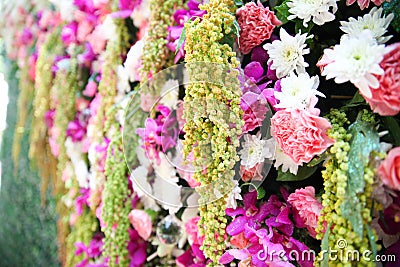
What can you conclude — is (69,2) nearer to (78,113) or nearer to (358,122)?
(78,113)

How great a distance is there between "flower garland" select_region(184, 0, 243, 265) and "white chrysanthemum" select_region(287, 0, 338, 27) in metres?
0.12

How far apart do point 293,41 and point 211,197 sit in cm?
35

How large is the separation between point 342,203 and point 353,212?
2 cm

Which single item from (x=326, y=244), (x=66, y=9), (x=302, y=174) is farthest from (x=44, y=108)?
(x=326, y=244)

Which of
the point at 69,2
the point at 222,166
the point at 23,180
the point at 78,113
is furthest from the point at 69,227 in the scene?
the point at 222,166

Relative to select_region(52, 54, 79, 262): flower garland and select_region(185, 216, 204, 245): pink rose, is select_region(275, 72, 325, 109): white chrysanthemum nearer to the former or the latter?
select_region(185, 216, 204, 245): pink rose

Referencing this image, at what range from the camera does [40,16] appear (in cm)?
170

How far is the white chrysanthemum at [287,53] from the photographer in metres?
0.79

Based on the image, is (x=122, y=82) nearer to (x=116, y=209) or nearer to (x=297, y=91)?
(x=116, y=209)

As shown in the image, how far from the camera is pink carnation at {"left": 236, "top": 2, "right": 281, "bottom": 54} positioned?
837mm

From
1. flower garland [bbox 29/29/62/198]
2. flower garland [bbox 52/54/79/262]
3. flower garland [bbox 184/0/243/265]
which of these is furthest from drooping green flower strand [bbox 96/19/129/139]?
flower garland [bbox 184/0/243/265]

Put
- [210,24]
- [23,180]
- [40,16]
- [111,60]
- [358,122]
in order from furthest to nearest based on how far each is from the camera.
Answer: [23,180], [40,16], [111,60], [210,24], [358,122]

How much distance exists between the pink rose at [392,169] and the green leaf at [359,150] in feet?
0.10

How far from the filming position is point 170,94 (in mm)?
1039
